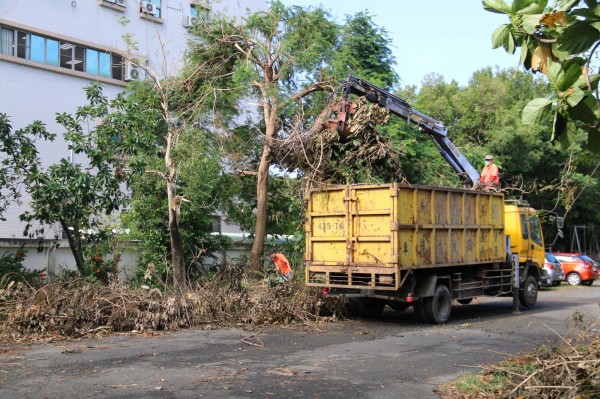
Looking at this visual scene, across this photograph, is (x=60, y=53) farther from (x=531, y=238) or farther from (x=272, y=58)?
(x=531, y=238)

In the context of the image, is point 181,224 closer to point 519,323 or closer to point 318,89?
point 318,89

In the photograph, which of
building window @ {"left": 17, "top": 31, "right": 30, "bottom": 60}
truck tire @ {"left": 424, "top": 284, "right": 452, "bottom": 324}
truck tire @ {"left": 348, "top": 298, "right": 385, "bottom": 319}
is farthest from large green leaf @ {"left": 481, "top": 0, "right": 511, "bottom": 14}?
building window @ {"left": 17, "top": 31, "right": 30, "bottom": 60}

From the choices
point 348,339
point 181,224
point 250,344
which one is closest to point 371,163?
point 348,339

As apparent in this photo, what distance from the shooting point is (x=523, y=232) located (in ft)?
55.3

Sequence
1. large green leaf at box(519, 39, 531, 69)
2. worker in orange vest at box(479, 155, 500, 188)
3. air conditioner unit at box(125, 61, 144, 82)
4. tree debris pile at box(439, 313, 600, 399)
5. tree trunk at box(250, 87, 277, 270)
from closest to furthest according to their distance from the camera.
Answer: large green leaf at box(519, 39, 531, 69) → tree debris pile at box(439, 313, 600, 399) → worker in orange vest at box(479, 155, 500, 188) → tree trunk at box(250, 87, 277, 270) → air conditioner unit at box(125, 61, 144, 82)

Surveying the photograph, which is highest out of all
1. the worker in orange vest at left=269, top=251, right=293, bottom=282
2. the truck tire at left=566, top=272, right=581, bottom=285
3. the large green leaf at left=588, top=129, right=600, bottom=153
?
the large green leaf at left=588, top=129, right=600, bottom=153

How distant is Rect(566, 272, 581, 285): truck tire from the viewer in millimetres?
28391

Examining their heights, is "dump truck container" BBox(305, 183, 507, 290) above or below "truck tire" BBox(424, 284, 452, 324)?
above

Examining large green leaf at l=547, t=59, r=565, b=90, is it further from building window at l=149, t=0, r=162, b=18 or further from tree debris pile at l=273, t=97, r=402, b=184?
Result: building window at l=149, t=0, r=162, b=18

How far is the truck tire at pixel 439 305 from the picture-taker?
13281 millimetres

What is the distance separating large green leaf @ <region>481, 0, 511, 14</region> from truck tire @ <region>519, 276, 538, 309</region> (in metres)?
13.8

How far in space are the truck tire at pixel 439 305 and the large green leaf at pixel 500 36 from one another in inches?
378

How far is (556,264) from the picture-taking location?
85.0 ft

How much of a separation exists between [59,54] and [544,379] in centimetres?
2200
